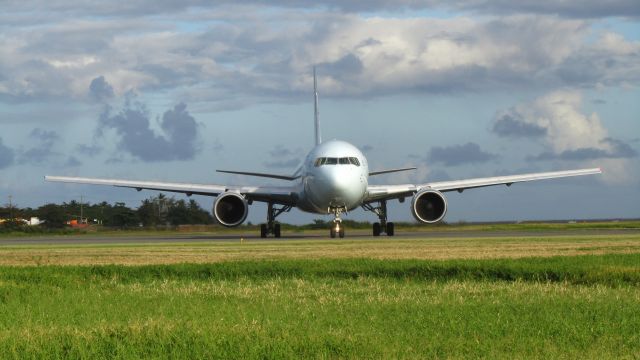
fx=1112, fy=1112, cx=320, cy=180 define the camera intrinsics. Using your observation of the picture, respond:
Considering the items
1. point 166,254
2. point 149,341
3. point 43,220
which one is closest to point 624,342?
point 149,341

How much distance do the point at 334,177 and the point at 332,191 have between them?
0.73 m

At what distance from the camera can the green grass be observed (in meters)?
11.0

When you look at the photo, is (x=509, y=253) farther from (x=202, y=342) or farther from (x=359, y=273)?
(x=202, y=342)

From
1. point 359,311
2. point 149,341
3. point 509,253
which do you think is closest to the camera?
point 149,341

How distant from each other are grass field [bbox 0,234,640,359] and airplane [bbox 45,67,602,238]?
Answer: 25.8 metres

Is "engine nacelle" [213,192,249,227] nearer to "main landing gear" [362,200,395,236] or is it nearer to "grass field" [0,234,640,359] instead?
"main landing gear" [362,200,395,236]

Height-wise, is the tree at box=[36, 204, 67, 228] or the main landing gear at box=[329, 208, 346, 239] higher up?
the tree at box=[36, 204, 67, 228]

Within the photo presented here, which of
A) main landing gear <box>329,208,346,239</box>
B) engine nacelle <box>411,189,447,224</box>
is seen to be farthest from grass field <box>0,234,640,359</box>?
engine nacelle <box>411,189,447,224</box>

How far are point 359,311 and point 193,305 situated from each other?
96.4 inches

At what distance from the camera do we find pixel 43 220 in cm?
9925

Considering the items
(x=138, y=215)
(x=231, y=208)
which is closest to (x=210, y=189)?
(x=231, y=208)

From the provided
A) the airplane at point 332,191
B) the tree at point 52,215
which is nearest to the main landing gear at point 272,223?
the airplane at point 332,191

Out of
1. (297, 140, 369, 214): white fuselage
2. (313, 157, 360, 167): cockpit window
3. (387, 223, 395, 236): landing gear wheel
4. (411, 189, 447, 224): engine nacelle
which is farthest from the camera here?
(387, 223, 395, 236): landing gear wheel

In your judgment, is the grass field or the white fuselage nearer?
the grass field
